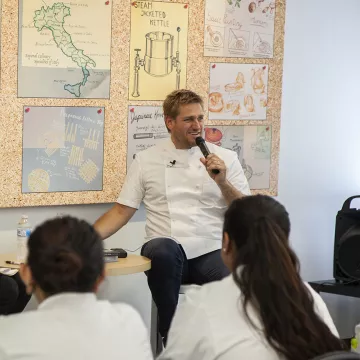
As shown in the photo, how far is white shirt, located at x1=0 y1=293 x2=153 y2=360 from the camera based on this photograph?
151 cm

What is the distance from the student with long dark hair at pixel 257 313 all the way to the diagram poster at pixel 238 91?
2312 millimetres

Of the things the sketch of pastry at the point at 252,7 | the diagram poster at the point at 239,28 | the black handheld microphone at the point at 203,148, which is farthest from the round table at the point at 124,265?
the sketch of pastry at the point at 252,7

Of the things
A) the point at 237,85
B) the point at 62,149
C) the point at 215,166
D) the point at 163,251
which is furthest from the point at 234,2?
the point at 163,251

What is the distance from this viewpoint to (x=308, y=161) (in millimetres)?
4594

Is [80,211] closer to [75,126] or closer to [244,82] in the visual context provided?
[75,126]

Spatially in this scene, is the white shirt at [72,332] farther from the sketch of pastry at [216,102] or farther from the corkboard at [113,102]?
the sketch of pastry at [216,102]

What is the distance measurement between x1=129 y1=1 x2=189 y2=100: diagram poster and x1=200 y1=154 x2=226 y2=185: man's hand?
24.0 inches

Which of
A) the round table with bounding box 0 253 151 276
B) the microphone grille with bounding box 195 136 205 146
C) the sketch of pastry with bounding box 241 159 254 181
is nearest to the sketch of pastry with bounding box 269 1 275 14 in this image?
the sketch of pastry with bounding box 241 159 254 181

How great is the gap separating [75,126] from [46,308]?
7.15 ft

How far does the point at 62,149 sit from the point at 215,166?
0.78 metres

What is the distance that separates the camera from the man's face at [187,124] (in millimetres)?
3598

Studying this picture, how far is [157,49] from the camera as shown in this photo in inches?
153

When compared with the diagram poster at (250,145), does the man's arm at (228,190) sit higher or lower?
lower

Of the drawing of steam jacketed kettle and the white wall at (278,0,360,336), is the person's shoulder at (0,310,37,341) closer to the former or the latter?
the drawing of steam jacketed kettle
